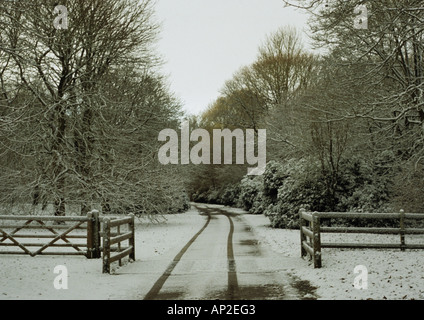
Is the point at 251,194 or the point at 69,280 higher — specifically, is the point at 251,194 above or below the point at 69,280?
above

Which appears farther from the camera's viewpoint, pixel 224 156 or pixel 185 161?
pixel 224 156

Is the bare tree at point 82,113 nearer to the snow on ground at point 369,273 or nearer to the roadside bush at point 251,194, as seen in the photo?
the snow on ground at point 369,273

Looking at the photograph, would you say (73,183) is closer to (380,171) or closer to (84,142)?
(84,142)

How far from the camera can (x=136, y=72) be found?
2739cm

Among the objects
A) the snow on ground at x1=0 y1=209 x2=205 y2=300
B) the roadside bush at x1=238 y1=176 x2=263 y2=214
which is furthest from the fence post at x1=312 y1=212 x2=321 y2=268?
the roadside bush at x1=238 y1=176 x2=263 y2=214

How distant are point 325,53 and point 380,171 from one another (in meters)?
7.75

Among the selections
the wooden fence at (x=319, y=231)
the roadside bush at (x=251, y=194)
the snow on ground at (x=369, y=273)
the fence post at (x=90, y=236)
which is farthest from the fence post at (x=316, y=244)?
the roadside bush at (x=251, y=194)

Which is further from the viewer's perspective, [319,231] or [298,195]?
[298,195]

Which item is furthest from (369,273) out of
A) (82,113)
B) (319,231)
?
(82,113)

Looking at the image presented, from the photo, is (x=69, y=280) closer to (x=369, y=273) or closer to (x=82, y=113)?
(x=369, y=273)

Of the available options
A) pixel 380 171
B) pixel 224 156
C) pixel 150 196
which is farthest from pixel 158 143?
pixel 224 156

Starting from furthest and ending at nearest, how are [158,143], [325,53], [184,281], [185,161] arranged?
[185,161] → [158,143] → [325,53] → [184,281]

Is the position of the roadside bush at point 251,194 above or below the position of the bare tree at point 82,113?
below

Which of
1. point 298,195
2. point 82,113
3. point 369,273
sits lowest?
point 369,273
